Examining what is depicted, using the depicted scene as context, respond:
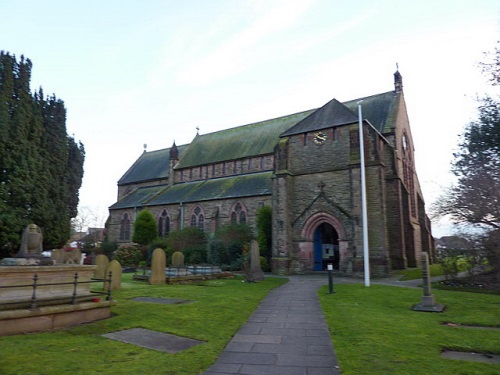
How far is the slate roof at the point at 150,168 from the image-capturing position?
44250 mm

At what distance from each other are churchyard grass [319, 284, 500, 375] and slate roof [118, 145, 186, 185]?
36193 millimetres

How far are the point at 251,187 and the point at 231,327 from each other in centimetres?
2472

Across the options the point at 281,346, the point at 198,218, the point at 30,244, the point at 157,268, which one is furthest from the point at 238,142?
the point at 281,346

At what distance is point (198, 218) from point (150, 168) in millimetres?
16170

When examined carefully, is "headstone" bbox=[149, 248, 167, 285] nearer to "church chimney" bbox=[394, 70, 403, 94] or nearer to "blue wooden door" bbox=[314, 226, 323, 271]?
"blue wooden door" bbox=[314, 226, 323, 271]

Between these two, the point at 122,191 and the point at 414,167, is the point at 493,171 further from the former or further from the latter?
the point at 122,191

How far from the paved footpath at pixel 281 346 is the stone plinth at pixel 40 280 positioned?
425 centimetres

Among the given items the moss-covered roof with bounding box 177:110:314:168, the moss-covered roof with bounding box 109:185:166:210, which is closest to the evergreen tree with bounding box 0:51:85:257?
the moss-covered roof with bounding box 177:110:314:168

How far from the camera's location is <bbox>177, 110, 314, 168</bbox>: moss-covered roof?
119 feet

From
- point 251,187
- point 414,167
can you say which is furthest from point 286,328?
point 414,167

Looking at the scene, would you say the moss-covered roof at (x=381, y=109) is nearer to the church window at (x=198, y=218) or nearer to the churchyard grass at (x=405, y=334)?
the church window at (x=198, y=218)

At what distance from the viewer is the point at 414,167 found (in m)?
32.2

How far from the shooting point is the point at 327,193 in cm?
2241

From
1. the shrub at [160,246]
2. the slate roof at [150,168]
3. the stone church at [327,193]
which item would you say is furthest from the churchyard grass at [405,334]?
the slate roof at [150,168]
